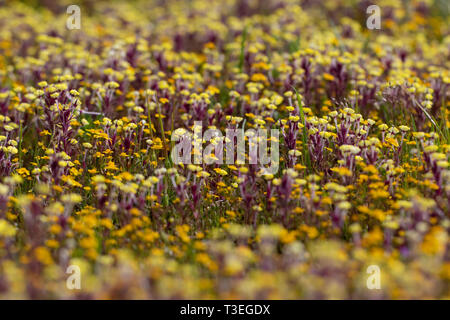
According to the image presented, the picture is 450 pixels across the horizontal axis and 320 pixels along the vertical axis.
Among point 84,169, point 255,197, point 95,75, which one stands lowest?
point 255,197

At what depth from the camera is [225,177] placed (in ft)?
15.9

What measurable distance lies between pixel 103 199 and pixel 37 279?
113 cm

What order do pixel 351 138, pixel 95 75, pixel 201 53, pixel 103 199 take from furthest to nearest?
1. pixel 201 53
2. pixel 95 75
3. pixel 351 138
4. pixel 103 199

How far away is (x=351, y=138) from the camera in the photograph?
4602 millimetres

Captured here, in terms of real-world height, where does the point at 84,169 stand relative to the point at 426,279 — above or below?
above

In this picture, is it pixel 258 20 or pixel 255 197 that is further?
pixel 258 20

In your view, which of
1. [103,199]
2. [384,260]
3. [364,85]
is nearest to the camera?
[384,260]

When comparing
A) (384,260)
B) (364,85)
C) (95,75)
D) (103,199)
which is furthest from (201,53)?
(384,260)

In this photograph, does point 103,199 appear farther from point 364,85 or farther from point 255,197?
point 364,85

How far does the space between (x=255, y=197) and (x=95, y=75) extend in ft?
10.5

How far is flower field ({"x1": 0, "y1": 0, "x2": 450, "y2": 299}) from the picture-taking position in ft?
10.1

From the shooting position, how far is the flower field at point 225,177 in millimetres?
3078

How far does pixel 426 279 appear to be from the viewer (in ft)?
9.54
